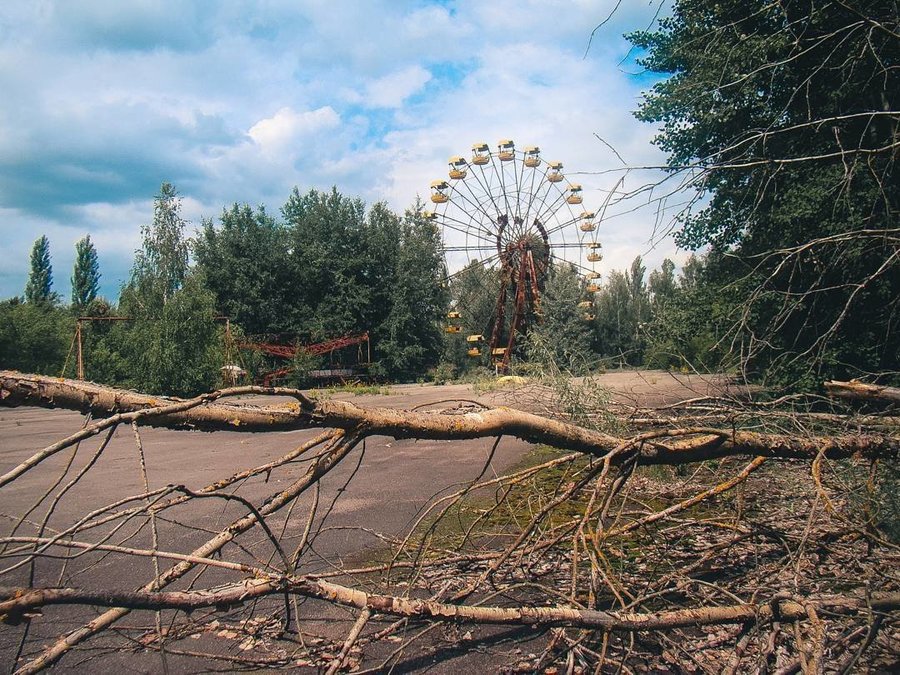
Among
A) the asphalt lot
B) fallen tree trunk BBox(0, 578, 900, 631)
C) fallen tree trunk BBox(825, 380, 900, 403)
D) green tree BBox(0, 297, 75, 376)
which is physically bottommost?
the asphalt lot

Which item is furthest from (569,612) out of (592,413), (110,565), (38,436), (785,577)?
(38,436)

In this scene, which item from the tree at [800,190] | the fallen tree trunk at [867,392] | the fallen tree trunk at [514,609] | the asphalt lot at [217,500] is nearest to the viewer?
the fallen tree trunk at [514,609]

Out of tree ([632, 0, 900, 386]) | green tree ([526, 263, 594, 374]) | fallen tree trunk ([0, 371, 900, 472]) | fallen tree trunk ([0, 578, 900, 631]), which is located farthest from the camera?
green tree ([526, 263, 594, 374])

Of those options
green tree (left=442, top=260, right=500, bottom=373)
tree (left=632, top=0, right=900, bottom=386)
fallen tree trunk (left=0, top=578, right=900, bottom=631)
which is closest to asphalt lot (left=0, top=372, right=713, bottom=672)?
fallen tree trunk (left=0, top=578, right=900, bottom=631)

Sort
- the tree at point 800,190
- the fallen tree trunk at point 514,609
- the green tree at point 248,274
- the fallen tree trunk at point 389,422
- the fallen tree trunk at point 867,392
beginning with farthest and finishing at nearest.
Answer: the green tree at point 248,274 → the tree at point 800,190 → the fallen tree trunk at point 867,392 → the fallen tree trunk at point 514,609 → the fallen tree trunk at point 389,422

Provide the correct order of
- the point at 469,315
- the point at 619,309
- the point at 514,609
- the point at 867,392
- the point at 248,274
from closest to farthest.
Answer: the point at 514,609
the point at 867,392
the point at 248,274
the point at 469,315
the point at 619,309

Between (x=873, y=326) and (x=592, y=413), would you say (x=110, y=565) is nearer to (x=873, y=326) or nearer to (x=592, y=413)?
(x=592, y=413)

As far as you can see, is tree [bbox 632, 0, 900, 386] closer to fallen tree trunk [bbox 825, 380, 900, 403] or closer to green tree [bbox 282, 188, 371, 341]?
fallen tree trunk [bbox 825, 380, 900, 403]

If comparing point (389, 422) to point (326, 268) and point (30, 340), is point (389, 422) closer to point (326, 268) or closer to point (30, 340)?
A: point (30, 340)

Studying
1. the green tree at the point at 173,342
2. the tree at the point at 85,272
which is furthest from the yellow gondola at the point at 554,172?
the tree at the point at 85,272

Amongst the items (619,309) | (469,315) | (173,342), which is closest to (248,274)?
(469,315)

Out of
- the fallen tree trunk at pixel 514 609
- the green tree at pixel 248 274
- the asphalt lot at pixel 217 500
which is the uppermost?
the green tree at pixel 248 274

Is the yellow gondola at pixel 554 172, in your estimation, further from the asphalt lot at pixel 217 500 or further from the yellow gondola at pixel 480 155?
the asphalt lot at pixel 217 500

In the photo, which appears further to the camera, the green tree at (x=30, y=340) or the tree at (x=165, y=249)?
the tree at (x=165, y=249)
